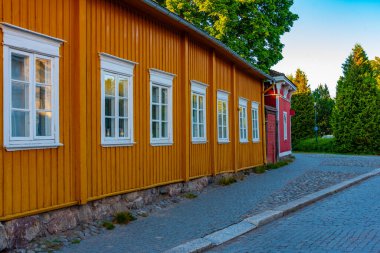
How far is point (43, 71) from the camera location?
22.8ft

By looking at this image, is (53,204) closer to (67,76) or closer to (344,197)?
(67,76)

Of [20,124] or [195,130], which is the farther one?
[195,130]

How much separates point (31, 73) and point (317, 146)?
37.6 metres

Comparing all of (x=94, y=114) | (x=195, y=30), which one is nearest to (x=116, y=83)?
(x=94, y=114)

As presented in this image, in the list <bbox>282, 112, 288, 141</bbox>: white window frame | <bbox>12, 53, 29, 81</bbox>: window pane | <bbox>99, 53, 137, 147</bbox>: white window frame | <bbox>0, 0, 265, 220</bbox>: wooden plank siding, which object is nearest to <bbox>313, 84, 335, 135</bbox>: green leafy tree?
<bbox>282, 112, 288, 141</bbox>: white window frame

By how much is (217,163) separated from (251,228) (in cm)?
608

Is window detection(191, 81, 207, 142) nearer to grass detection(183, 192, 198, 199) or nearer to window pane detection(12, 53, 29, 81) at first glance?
grass detection(183, 192, 198, 199)

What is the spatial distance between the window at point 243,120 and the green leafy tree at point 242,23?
32.5 ft

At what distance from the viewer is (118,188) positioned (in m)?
8.67

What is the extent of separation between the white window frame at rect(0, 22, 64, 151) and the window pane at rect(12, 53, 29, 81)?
0.19 ft

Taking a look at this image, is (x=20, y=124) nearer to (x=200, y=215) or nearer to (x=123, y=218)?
(x=123, y=218)

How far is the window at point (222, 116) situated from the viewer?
14.6m

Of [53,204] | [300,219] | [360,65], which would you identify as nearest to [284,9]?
[360,65]

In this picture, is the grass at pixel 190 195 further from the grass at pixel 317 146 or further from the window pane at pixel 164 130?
the grass at pixel 317 146
